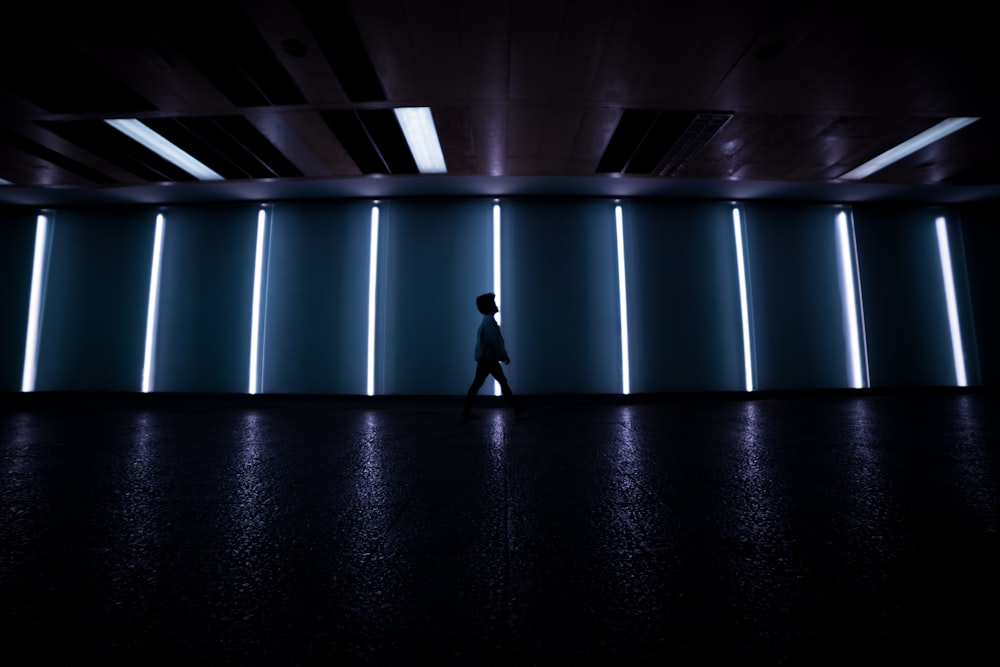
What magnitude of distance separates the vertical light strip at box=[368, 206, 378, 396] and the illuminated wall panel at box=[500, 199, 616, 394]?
9.37ft

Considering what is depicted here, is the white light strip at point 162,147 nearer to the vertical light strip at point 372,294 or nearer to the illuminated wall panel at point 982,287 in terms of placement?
the vertical light strip at point 372,294

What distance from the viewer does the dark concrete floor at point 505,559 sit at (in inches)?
33.7

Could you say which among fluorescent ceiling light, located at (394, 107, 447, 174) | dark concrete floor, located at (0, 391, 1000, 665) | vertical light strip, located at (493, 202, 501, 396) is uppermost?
fluorescent ceiling light, located at (394, 107, 447, 174)

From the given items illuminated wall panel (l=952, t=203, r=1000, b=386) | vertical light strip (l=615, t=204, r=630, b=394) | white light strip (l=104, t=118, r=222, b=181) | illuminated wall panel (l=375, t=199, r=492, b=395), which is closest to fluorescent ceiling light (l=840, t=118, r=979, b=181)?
vertical light strip (l=615, t=204, r=630, b=394)

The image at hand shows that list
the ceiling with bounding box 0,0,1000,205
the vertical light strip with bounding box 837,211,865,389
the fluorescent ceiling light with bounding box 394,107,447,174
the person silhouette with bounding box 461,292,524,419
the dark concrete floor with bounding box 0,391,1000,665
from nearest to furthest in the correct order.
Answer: the dark concrete floor with bounding box 0,391,1000,665, the ceiling with bounding box 0,0,1000,205, the person silhouette with bounding box 461,292,524,419, the fluorescent ceiling light with bounding box 394,107,447,174, the vertical light strip with bounding box 837,211,865,389

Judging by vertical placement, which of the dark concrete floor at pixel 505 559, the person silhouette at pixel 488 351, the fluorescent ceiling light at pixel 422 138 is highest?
the fluorescent ceiling light at pixel 422 138

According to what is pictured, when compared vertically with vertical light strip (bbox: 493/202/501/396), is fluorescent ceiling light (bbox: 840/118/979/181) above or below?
above

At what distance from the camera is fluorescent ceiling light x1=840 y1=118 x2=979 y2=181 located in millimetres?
6629

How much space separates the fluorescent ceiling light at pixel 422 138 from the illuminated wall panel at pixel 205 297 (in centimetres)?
475

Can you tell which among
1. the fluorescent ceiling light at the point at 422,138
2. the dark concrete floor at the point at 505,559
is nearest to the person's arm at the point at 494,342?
the dark concrete floor at the point at 505,559

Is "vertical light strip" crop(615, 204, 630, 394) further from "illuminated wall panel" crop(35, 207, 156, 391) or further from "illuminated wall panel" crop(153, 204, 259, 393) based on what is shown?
"illuminated wall panel" crop(35, 207, 156, 391)

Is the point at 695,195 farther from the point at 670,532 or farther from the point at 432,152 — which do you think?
the point at 670,532

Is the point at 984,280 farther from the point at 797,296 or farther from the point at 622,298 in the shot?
the point at 622,298

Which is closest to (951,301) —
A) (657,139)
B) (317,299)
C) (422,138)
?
(657,139)
